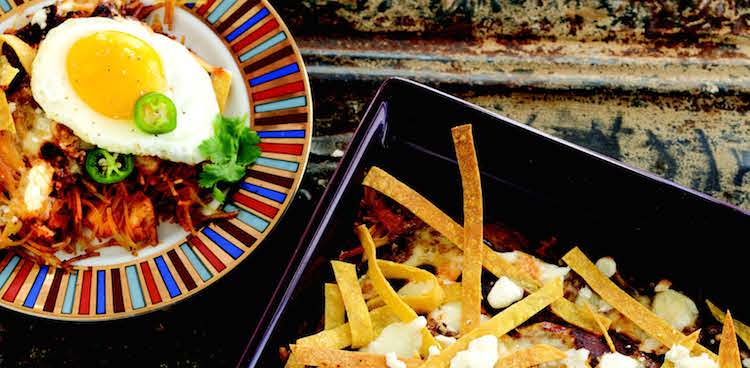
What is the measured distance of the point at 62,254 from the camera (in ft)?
6.23

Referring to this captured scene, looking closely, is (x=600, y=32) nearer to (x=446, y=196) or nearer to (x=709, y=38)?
(x=709, y=38)

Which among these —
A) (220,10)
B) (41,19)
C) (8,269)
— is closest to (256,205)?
(220,10)

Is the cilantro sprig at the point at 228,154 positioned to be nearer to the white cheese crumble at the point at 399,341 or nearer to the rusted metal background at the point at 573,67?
the rusted metal background at the point at 573,67

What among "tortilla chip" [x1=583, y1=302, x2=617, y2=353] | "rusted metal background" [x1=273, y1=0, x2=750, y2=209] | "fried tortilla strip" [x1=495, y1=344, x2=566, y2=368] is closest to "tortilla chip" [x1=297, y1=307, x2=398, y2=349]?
"fried tortilla strip" [x1=495, y1=344, x2=566, y2=368]

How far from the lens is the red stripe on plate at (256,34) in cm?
196

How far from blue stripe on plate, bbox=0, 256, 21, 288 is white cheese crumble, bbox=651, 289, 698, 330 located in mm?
1569

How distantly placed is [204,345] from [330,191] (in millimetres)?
748

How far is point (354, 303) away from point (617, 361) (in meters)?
0.51

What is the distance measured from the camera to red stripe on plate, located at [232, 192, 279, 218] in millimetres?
1863

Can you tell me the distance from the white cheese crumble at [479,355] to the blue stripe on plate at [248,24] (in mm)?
1110

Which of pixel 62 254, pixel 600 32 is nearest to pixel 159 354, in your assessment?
pixel 62 254

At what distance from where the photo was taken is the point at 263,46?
1.96 m

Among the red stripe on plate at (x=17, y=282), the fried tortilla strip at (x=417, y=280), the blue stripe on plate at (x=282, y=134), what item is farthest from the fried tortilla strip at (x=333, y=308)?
the red stripe on plate at (x=17, y=282)

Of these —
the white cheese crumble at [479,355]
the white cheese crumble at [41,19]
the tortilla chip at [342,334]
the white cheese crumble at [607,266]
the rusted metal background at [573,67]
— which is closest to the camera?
the white cheese crumble at [479,355]
